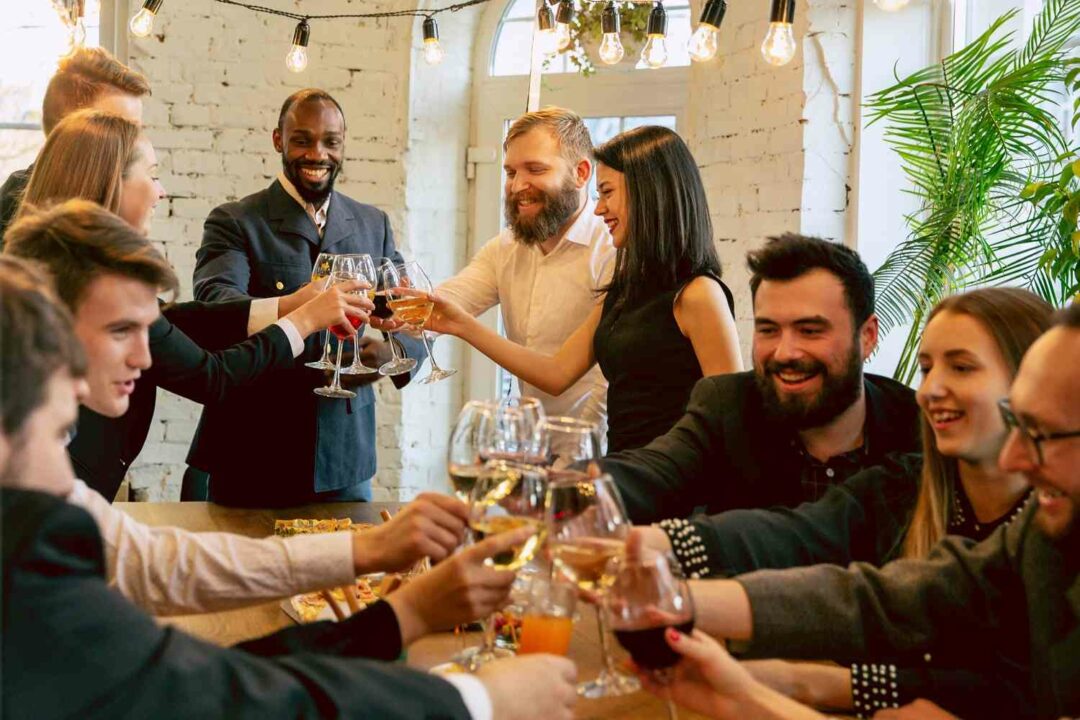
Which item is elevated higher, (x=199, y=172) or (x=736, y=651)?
(x=199, y=172)

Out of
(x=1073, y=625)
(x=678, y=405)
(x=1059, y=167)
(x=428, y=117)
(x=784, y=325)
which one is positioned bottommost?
(x=1073, y=625)

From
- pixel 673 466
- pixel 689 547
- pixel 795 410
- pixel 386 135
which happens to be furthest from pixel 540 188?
pixel 689 547

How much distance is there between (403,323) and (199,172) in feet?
Answer: 7.36

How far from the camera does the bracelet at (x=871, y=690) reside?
5.14 feet

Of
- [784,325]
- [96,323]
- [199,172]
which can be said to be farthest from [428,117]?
[96,323]

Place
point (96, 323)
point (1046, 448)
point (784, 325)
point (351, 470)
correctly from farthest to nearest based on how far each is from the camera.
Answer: point (351, 470), point (784, 325), point (96, 323), point (1046, 448)

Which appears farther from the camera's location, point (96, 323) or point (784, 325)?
point (784, 325)

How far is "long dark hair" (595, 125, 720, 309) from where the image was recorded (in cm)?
288

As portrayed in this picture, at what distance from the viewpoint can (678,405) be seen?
286cm

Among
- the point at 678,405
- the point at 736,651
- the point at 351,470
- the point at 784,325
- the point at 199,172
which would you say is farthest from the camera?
the point at 199,172

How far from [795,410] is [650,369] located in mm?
624

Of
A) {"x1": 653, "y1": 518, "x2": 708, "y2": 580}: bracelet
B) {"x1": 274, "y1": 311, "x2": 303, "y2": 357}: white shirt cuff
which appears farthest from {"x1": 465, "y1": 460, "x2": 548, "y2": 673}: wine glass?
{"x1": 274, "y1": 311, "x2": 303, "y2": 357}: white shirt cuff

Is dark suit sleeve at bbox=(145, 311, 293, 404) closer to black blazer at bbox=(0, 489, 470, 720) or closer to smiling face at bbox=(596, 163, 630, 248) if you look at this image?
smiling face at bbox=(596, 163, 630, 248)

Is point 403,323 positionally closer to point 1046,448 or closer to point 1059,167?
point 1046,448
